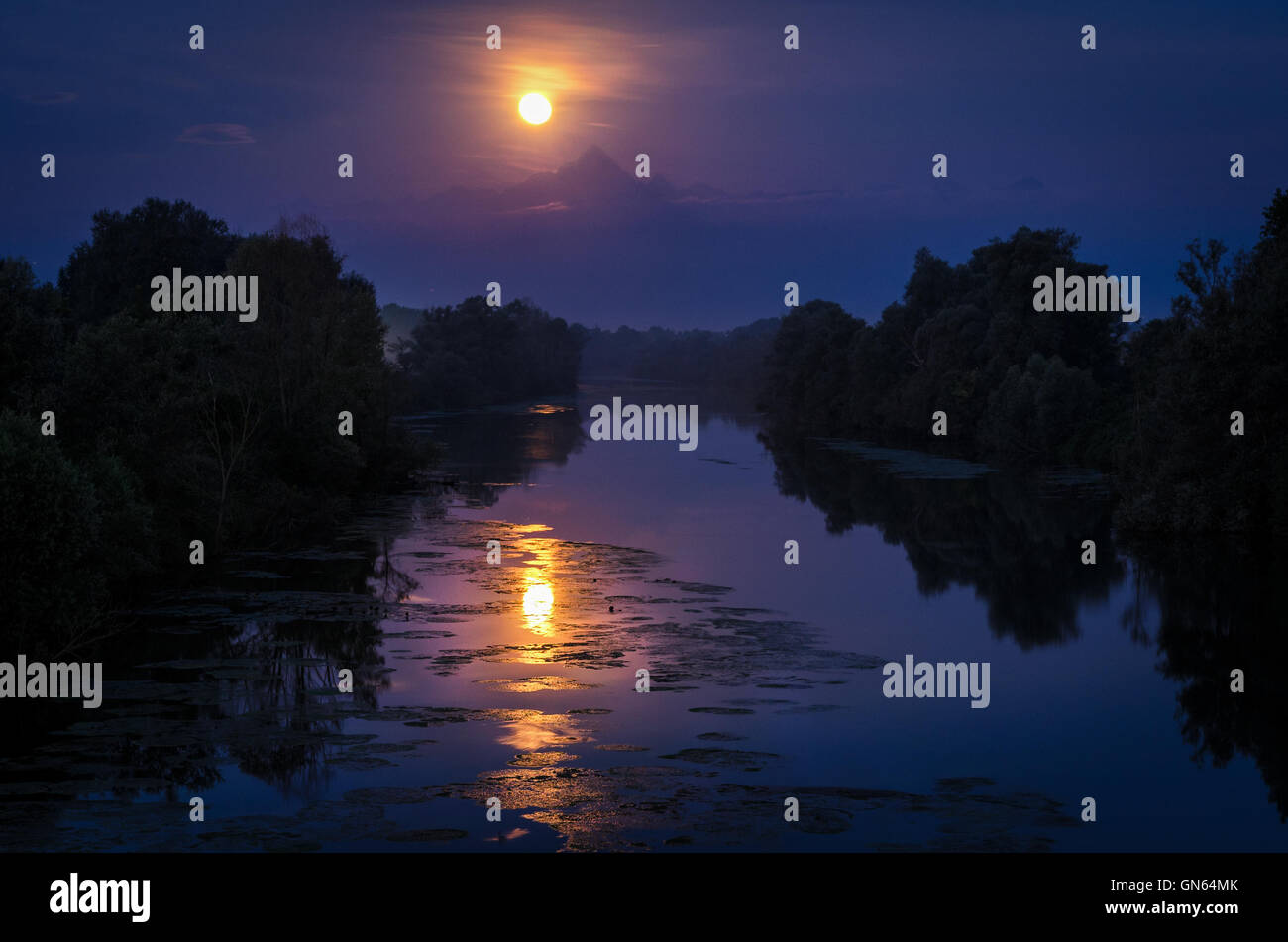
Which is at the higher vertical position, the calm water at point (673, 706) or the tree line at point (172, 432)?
the tree line at point (172, 432)

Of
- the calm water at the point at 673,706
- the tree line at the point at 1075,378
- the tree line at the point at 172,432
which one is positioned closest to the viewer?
the calm water at the point at 673,706

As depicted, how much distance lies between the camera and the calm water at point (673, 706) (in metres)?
17.8

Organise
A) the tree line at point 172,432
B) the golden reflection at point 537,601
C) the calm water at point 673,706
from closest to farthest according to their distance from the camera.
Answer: the calm water at point 673,706, the tree line at point 172,432, the golden reflection at point 537,601

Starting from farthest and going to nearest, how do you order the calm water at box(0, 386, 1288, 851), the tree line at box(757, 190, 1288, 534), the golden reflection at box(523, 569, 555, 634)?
the tree line at box(757, 190, 1288, 534)
the golden reflection at box(523, 569, 555, 634)
the calm water at box(0, 386, 1288, 851)

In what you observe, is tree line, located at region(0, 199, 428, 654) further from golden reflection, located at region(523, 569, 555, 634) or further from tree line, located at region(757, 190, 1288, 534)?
tree line, located at region(757, 190, 1288, 534)

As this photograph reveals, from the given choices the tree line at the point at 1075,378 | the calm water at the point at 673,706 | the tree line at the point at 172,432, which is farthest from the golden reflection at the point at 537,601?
the tree line at the point at 1075,378

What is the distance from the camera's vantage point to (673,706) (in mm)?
23422

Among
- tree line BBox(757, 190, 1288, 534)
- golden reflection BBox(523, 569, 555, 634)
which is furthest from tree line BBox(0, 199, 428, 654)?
tree line BBox(757, 190, 1288, 534)

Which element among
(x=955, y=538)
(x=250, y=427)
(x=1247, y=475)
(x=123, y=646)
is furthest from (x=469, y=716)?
(x=1247, y=475)

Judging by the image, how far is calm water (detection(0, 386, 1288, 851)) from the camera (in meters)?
17.8

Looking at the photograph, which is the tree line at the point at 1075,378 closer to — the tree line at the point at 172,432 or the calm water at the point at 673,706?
the calm water at the point at 673,706

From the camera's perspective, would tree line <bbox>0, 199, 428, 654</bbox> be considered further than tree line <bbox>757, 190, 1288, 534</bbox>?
No

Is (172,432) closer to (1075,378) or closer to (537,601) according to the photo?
(537,601)

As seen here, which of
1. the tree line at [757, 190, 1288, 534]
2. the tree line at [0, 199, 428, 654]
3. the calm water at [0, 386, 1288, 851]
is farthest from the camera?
the tree line at [757, 190, 1288, 534]
